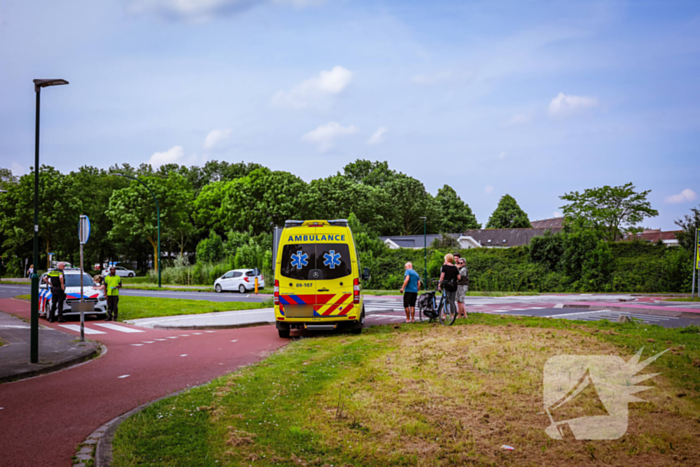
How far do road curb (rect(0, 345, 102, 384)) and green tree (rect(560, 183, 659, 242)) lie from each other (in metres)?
51.8

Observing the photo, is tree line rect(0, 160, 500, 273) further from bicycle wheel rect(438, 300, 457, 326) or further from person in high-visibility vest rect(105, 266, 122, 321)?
bicycle wheel rect(438, 300, 457, 326)

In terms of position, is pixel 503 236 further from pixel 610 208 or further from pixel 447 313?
pixel 447 313

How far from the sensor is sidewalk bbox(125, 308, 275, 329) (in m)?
16.1

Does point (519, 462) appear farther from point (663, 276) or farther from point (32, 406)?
point (663, 276)

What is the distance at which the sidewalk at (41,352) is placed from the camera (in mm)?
9008

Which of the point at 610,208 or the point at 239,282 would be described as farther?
the point at 610,208

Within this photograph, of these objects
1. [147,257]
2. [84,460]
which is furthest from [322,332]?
[147,257]

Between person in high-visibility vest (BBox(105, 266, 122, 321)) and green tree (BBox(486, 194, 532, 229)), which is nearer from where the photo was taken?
person in high-visibility vest (BBox(105, 266, 122, 321))

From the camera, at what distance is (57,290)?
1733cm

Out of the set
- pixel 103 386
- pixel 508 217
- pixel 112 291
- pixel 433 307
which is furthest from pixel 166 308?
pixel 508 217

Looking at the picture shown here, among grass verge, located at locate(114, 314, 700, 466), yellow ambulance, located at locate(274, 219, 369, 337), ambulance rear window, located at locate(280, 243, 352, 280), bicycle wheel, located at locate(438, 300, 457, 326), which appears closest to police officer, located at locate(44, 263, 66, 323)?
yellow ambulance, located at locate(274, 219, 369, 337)

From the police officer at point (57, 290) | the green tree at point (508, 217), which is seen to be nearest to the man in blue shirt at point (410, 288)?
the police officer at point (57, 290)

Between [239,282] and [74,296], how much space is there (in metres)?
18.7

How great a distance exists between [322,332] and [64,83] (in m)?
8.25
